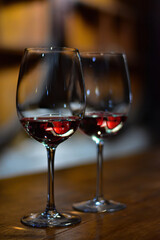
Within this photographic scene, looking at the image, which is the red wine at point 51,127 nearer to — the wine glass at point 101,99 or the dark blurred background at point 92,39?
the wine glass at point 101,99

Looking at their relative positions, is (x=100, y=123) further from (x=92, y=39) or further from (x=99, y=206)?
(x=92, y=39)

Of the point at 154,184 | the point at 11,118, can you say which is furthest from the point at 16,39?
the point at 154,184

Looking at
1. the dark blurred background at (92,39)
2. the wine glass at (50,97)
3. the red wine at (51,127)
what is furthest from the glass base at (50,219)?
the dark blurred background at (92,39)

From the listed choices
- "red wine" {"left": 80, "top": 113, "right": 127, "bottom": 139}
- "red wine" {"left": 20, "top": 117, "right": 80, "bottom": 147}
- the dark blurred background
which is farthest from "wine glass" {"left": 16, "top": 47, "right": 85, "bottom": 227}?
the dark blurred background

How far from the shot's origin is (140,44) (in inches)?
131

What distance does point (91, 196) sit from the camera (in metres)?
0.81

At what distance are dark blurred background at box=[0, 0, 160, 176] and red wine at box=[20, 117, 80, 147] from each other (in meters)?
1.37

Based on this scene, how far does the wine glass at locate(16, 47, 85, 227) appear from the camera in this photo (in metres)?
0.63

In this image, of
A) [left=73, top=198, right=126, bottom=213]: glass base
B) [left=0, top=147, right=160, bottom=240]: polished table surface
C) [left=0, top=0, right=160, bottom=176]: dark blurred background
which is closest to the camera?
[left=0, top=147, right=160, bottom=240]: polished table surface

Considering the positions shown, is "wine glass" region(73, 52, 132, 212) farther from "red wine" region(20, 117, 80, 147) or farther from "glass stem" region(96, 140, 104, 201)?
"red wine" region(20, 117, 80, 147)

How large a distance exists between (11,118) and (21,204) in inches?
54.0

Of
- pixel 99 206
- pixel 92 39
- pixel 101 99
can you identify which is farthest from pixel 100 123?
pixel 92 39

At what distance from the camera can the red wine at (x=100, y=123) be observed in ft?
2.59

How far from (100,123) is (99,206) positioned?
0.52 feet
